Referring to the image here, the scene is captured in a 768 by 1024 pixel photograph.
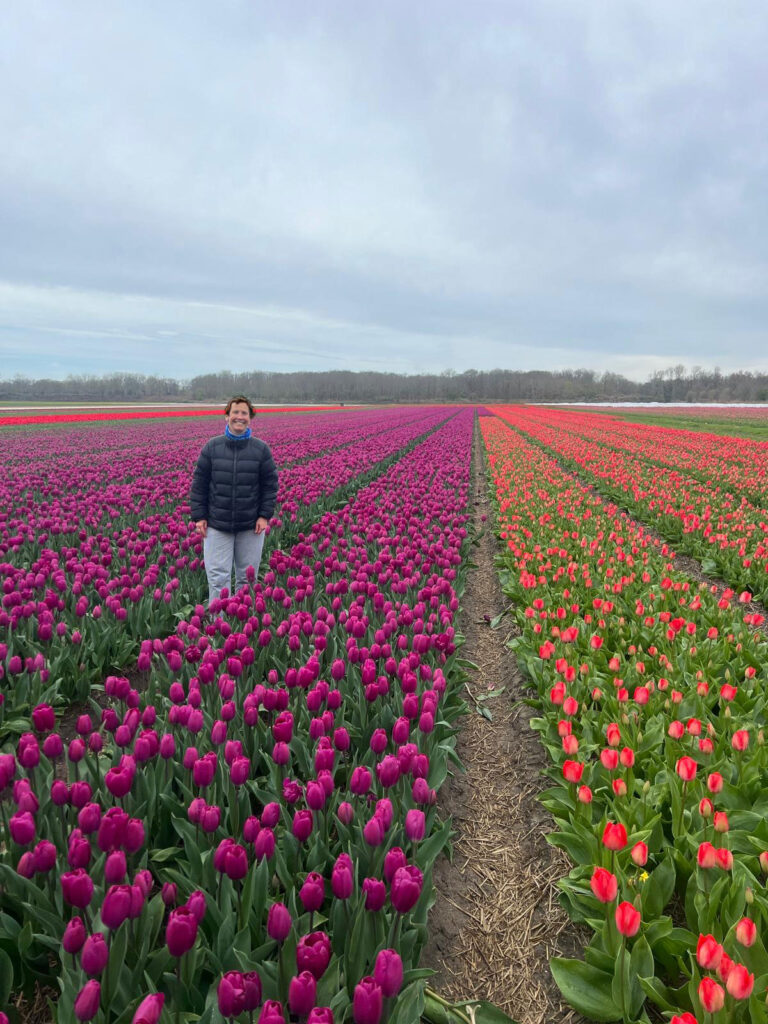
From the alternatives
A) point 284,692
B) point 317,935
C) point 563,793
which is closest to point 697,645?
point 563,793

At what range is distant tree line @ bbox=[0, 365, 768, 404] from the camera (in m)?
111

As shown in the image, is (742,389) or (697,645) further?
(742,389)

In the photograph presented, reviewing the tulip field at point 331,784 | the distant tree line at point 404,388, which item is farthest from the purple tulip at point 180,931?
the distant tree line at point 404,388

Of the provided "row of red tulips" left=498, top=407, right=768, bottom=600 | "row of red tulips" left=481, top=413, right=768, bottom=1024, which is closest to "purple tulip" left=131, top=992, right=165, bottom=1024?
"row of red tulips" left=481, top=413, right=768, bottom=1024

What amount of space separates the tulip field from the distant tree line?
104530mm

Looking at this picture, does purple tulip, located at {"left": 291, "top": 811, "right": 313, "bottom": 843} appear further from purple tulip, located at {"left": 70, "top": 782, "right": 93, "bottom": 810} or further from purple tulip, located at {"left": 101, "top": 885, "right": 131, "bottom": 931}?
purple tulip, located at {"left": 70, "top": 782, "right": 93, "bottom": 810}

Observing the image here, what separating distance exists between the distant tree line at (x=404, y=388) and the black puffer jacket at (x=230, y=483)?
103411 mm

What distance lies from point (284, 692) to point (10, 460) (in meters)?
17.3

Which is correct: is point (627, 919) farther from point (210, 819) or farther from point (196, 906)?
point (210, 819)

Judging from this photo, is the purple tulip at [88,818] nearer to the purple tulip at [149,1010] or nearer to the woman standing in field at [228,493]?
the purple tulip at [149,1010]

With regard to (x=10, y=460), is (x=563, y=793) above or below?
below

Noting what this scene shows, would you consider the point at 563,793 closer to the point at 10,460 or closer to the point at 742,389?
the point at 10,460

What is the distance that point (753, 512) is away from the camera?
32.9ft

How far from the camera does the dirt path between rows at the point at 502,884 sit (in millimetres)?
2406
